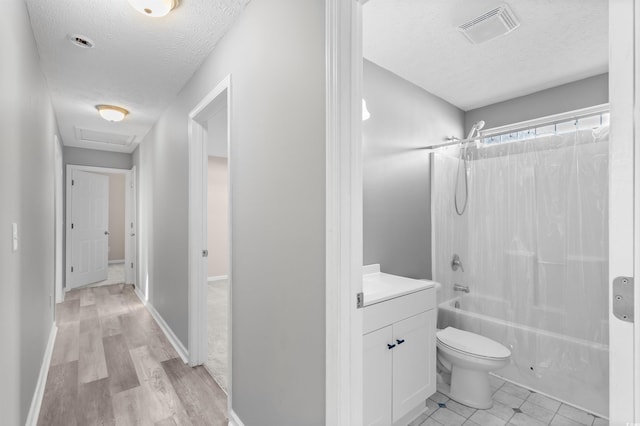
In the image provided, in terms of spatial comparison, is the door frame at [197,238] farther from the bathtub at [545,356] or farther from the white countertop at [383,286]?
the bathtub at [545,356]

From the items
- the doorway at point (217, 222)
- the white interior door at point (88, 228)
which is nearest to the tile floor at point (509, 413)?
the doorway at point (217, 222)

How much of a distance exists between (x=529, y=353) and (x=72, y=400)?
337 cm

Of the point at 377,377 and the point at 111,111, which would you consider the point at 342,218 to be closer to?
the point at 377,377

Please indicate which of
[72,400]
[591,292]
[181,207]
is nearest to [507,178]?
[591,292]

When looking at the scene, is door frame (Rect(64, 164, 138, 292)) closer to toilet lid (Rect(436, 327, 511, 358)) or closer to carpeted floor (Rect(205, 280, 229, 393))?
carpeted floor (Rect(205, 280, 229, 393))

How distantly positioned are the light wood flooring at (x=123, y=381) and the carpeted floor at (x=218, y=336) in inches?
3.6

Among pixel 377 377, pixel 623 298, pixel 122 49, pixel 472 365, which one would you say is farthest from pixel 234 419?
pixel 122 49

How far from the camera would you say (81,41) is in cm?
206

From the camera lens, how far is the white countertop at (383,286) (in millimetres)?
1646

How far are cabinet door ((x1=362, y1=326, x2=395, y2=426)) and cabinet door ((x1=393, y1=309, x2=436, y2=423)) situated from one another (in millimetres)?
64

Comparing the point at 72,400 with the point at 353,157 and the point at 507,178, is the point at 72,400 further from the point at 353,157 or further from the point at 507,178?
the point at 507,178

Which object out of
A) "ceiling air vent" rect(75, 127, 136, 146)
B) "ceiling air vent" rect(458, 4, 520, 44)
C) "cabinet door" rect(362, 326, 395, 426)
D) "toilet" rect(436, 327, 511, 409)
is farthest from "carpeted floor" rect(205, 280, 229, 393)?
"ceiling air vent" rect(458, 4, 520, 44)

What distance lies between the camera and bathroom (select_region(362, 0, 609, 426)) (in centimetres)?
202

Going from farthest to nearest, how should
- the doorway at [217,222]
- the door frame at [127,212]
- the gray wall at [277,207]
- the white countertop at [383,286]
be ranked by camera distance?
the door frame at [127,212]
the doorway at [217,222]
the white countertop at [383,286]
the gray wall at [277,207]
